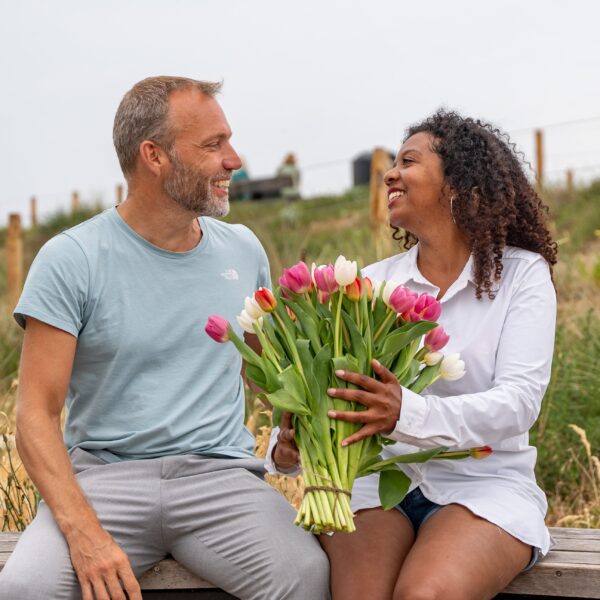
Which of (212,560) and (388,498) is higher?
(388,498)

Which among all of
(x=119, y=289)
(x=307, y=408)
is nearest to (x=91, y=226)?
(x=119, y=289)

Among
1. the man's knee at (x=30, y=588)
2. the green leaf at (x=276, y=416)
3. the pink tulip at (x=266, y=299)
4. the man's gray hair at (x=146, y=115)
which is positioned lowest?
the man's knee at (x=30, y=588)

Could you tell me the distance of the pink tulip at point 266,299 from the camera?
2.66 m

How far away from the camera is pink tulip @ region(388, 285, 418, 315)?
8.57 ft

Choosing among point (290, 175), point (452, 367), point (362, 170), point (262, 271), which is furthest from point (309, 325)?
point (362, 170)

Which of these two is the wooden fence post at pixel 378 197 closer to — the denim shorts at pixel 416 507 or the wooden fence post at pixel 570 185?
the denim shorts at pixel 416 507

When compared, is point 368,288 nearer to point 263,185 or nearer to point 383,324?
point 383,324

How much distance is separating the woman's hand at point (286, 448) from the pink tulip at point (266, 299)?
0.30 m

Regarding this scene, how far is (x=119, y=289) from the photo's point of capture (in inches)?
123

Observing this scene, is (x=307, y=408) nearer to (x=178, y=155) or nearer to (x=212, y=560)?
(x=212, y=560)

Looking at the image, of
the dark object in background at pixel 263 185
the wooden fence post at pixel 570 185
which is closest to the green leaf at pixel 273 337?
the dark object in background at pixel 263 185

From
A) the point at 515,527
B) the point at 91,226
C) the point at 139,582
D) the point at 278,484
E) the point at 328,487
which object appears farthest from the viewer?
the point at 278,484

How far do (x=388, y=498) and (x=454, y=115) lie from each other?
1.32 metres

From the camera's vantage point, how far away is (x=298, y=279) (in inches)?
104
